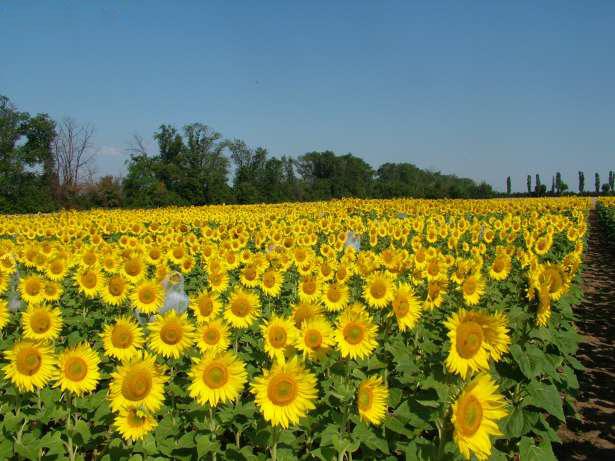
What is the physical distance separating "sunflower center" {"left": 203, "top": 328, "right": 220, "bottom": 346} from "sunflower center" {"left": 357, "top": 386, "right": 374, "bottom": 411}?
1232mm

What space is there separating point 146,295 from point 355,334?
106 inches

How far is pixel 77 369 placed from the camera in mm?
3326

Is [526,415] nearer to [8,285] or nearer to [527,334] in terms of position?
[527,334]

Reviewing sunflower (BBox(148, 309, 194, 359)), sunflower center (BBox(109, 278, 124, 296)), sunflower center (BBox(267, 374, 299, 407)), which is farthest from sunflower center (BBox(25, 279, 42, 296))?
sunflower center (BBox(267, 374, 299, 407))

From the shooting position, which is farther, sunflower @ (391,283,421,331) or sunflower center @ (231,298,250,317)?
sunflower center @ (231,298,250,317)

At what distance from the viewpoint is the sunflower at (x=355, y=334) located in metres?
3.37

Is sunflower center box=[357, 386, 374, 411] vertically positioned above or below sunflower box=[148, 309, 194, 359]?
below

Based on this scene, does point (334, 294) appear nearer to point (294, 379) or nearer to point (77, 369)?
point (294, 379)

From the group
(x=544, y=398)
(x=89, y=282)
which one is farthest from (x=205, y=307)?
(x=544, y=398)

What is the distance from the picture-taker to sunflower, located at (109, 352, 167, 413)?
2.92m

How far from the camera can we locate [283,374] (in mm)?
2674

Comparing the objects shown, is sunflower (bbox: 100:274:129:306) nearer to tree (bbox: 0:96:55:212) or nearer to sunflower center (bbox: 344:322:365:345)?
sunflower center (bbox: 344:322:365:345)

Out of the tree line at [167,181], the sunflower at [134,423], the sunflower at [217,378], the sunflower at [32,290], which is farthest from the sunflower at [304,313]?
the tree line at [167,181]

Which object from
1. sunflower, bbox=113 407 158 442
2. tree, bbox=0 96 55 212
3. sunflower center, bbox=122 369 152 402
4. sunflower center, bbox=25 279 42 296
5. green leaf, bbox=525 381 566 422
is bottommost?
green leaf, bbox=525 381 566 422
